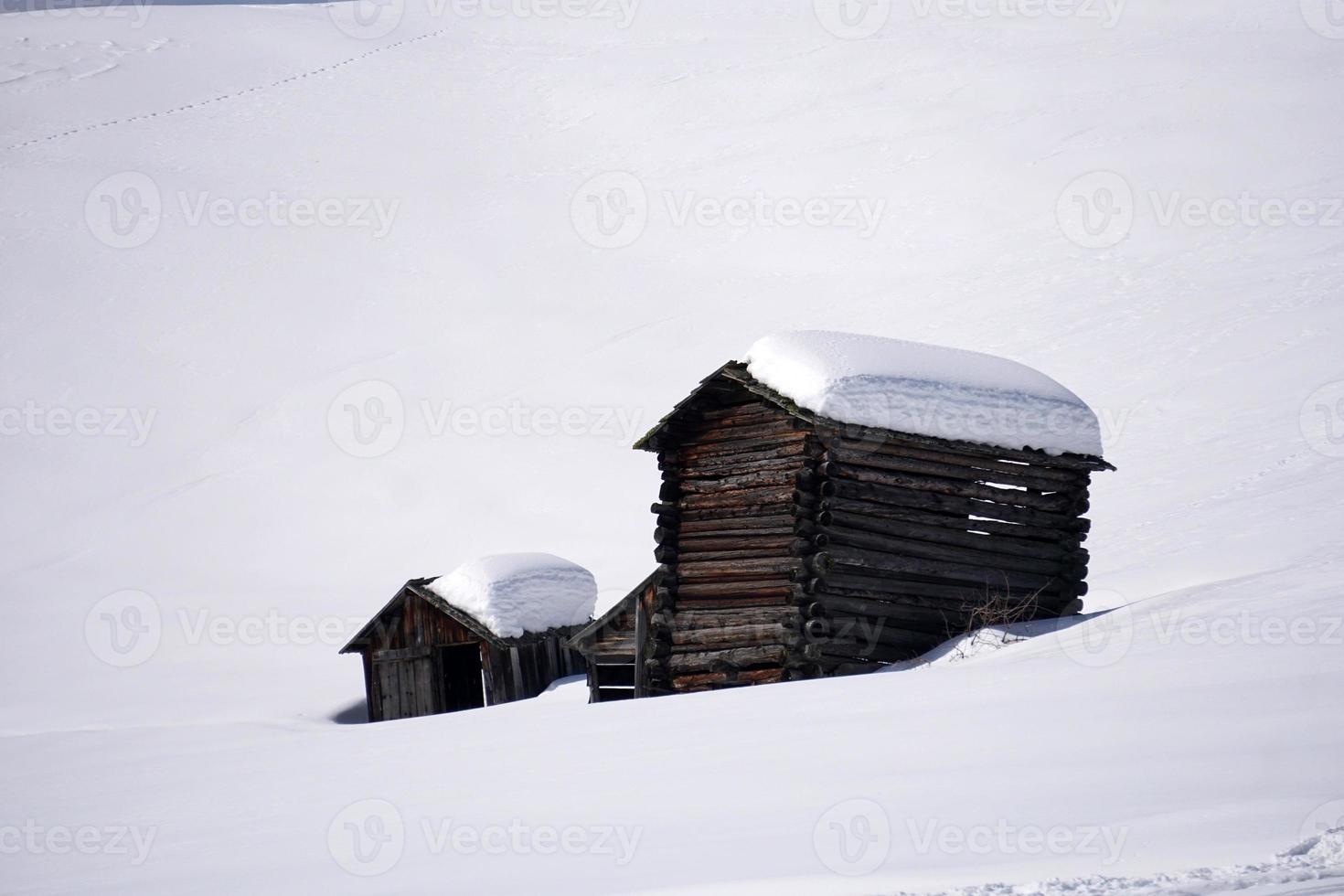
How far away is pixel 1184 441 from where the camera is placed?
96.5ft

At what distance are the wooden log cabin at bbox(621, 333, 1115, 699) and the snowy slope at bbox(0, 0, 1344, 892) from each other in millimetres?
2685

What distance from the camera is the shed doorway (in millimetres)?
23250

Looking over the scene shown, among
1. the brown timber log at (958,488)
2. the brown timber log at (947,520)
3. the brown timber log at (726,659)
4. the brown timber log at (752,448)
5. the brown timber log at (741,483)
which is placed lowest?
the brown timber log at (726,659)

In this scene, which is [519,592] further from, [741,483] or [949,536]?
[949,536]

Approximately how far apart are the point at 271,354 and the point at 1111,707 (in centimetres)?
4703

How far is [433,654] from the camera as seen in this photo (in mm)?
22062

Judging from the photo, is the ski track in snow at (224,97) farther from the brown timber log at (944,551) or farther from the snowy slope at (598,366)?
the brown timber log at (944,551)

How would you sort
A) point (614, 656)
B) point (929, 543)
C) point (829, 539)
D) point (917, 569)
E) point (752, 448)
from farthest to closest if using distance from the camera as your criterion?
point (614, 656), point (752, 448), point (929, 543), point (917, 569), point (829, 539)

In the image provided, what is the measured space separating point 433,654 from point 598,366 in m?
25.4

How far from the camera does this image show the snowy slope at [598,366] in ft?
25.2

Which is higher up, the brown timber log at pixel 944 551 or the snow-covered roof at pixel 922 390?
the snow-covered roof at pixel 922 390

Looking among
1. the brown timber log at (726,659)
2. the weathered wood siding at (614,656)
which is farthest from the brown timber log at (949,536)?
the weathered wood siding at (614,656)

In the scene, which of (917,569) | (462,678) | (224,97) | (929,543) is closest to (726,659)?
(917,569)

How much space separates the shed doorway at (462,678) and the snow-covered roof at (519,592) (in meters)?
1.72
